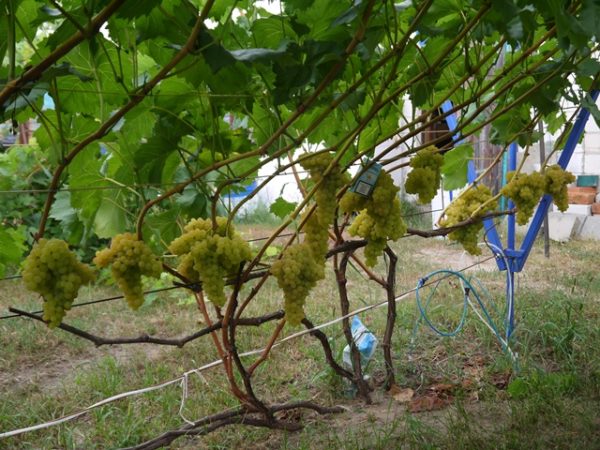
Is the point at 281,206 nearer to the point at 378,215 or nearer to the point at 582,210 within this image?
the point at 378,215

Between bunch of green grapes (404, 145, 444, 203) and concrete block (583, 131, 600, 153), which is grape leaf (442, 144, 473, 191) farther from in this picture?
concrete block (583, 131, 600, 153)

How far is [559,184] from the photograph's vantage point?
2.04m

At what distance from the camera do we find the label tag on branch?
4.87ft

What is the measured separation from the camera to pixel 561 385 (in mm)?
2277

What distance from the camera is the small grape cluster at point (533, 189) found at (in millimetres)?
2018

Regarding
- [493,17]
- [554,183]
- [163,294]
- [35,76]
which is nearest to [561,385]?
[554,183]

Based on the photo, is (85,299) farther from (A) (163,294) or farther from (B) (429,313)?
(B) (429,313)

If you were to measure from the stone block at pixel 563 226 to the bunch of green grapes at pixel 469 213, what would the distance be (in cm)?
404

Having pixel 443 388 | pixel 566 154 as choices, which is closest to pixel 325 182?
pixel 443 388

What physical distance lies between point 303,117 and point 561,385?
1410 mm

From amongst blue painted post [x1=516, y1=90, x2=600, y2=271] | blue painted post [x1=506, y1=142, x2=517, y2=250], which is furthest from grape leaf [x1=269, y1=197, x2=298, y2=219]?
blue painted post [x1=506, y1=142, x2=517, y2=250]

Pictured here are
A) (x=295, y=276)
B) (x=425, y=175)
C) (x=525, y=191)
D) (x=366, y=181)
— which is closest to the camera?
(x=295, y=276)

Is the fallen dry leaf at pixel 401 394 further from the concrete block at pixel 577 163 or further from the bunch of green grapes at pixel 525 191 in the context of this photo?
the concrete block at pixel 577 163

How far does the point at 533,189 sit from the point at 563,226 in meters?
4.21
